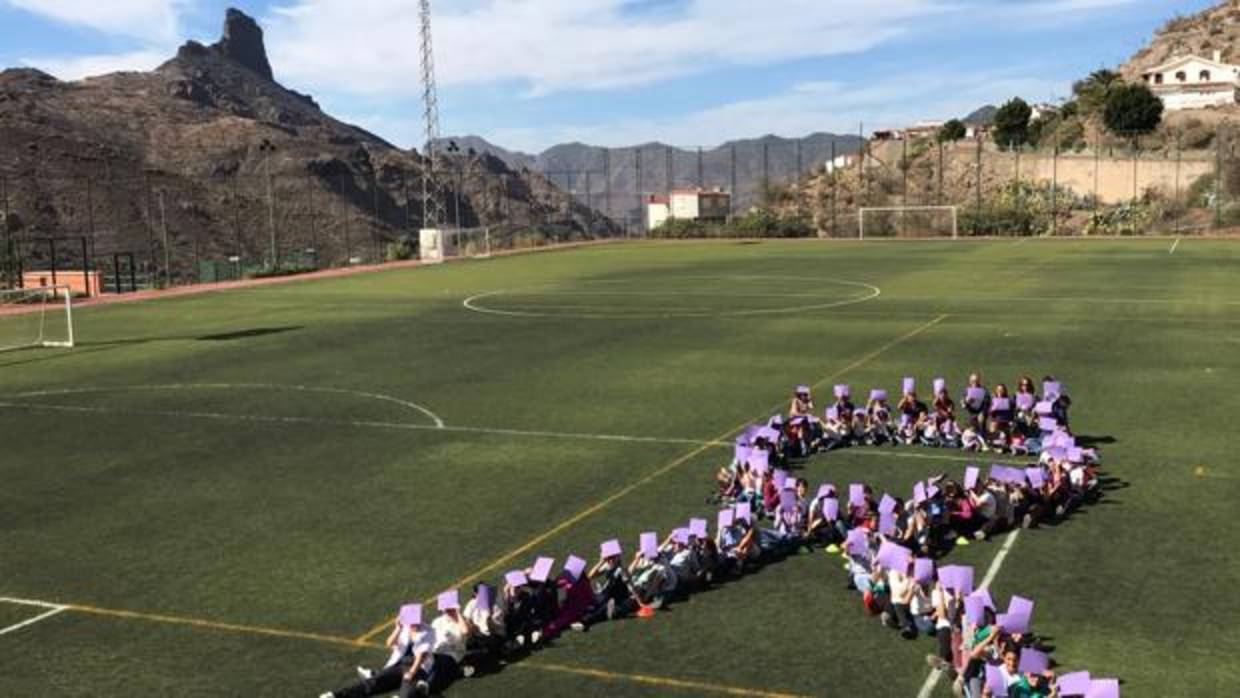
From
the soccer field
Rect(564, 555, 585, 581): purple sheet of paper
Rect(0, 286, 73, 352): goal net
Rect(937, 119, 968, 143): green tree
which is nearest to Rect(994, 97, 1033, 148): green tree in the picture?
Rect(937, 119, 968, 143): green tree

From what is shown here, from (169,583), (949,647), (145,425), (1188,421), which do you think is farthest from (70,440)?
(1188,421)

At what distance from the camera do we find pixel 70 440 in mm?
23984

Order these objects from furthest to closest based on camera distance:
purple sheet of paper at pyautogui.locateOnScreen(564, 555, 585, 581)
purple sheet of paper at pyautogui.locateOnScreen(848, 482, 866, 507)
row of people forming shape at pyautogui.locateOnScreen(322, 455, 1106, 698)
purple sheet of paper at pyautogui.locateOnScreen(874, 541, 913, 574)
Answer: purple sheet of paper at pyautogui.locateOnScreen(848, 482, 866, 507), purple sheet of paper at pyautogui.locateOnScreen(564, 555, 585, 581), purple sheet of paper at pyautogui.locateOnScreen(874, 541, 913, 574), row of people forming shape at pyautogui.locateOnScreen(322, 455, 1106, 698)

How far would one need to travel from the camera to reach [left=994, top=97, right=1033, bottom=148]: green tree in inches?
6344

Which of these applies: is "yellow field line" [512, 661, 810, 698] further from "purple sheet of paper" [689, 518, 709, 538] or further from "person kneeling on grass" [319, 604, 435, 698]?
"purple sheet of paper" [689, 518, 709, 538]

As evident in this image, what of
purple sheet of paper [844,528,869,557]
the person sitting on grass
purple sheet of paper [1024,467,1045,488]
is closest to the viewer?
the person sitting on grass

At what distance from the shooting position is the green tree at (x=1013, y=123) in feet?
529

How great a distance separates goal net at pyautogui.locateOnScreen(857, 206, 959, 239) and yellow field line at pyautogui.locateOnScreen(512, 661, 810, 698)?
3501 inches

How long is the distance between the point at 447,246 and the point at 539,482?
69.3m

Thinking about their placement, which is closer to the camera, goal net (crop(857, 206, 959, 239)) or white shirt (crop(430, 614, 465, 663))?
white shirt (crop(430, 614, 465, 663))

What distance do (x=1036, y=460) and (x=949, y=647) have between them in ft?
30.4

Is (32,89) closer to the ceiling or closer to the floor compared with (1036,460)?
closer to the ceiling

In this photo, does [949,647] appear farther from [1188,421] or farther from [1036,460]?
[1188,421]

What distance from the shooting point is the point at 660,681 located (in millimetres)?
11656
